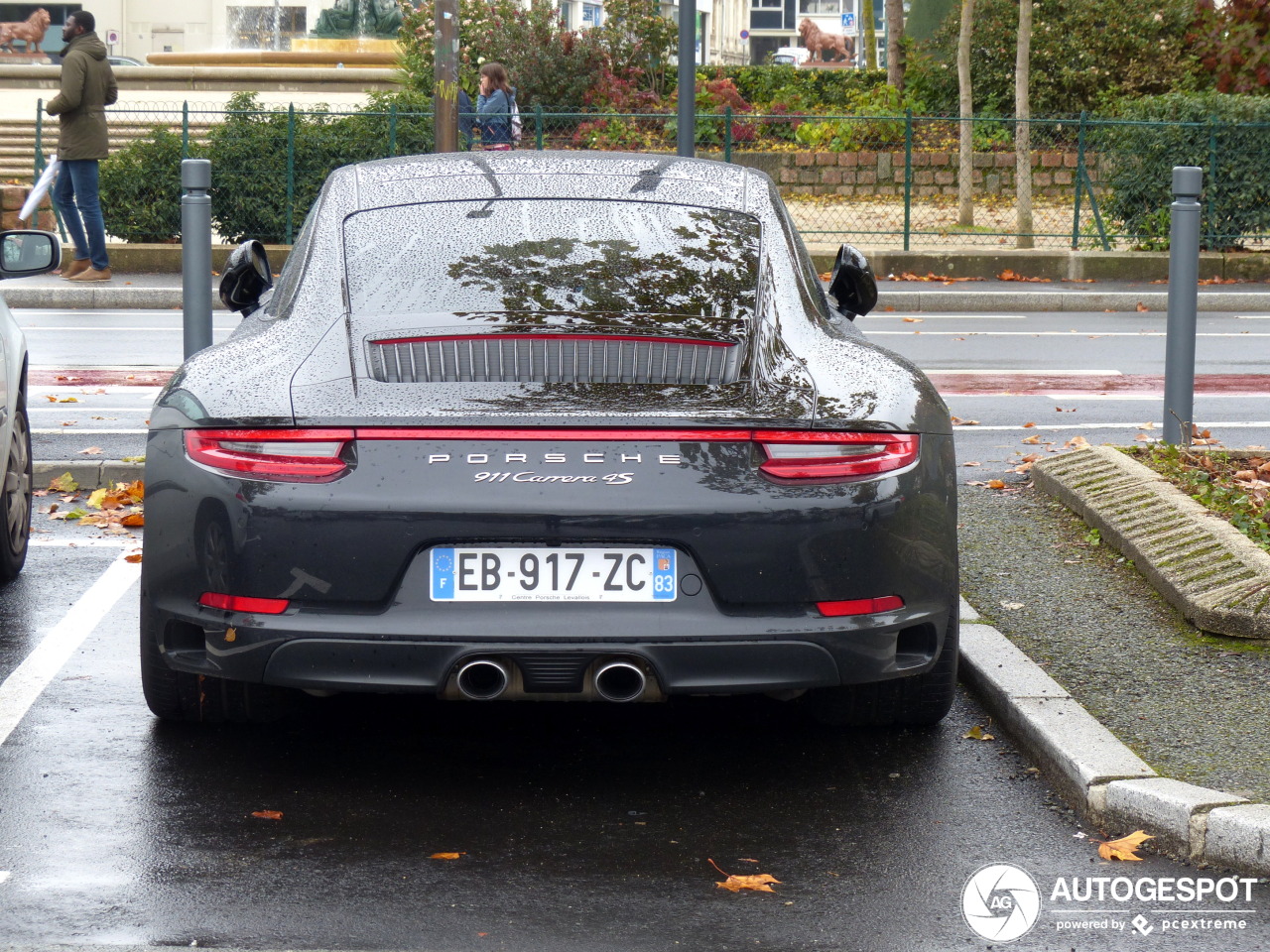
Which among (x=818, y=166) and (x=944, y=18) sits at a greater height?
(x=944, y=18)

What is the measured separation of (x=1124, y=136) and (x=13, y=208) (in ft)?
40.3

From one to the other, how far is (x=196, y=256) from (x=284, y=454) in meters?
3.66

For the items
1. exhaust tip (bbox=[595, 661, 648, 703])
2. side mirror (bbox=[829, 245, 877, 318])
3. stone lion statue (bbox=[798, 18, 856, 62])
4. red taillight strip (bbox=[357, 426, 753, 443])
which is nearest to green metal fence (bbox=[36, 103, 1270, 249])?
side mirror (bbox=[829, 245, 877, 318])

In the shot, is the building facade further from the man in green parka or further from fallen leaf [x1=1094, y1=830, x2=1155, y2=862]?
fallen leaf [x1=1094, y1=830, x2=1155, y2=862]

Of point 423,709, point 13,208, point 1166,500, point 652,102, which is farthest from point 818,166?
point 423,709

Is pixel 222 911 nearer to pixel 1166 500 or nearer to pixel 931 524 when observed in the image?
pixel 931 524

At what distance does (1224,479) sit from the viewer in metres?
7.05

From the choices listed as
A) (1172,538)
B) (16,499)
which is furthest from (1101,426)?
(16,499)

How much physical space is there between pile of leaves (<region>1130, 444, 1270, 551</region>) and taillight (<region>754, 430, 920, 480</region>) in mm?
2377

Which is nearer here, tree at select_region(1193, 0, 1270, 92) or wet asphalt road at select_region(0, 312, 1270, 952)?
wet asphalt road at select_region(0, 312, 1270, 952)

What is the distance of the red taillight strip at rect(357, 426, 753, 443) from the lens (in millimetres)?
3842

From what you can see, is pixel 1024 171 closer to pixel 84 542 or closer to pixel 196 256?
pixel 196 256

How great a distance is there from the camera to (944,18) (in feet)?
118

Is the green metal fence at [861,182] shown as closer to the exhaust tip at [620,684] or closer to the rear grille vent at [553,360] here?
the rear grille vent at [553,360]
